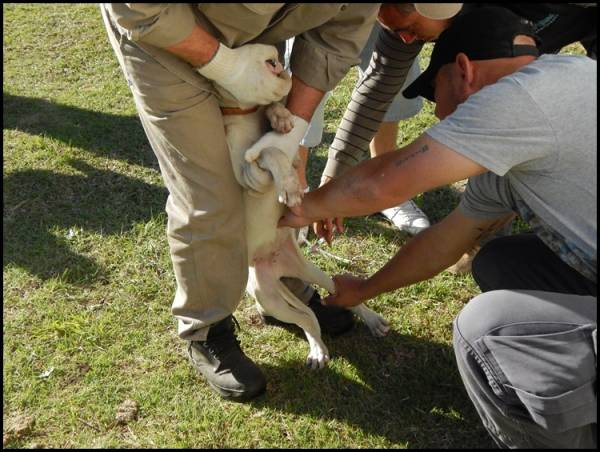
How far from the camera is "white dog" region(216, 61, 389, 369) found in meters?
2.58

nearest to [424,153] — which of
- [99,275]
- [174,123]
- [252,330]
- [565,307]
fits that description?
[565,307]

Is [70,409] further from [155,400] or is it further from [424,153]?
[424,153]

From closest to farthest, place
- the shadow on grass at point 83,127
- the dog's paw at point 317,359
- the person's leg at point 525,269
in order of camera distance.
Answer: the person's leg at point 525,269, the dog's paw at point 317,359, the shadow on grass at point 83,127

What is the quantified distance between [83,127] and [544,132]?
3.69m

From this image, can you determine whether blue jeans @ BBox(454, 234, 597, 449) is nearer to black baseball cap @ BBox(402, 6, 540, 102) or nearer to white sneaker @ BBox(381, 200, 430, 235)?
black baseball cap @ BBox(402, 6, 540, 102)

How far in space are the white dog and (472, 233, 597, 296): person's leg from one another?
0.62 m

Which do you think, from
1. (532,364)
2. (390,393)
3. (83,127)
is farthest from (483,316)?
(83,127)

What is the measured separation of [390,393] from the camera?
3043 mm

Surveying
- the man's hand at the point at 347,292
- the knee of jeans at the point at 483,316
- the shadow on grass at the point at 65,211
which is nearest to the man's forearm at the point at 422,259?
the man's hand at the point at 347,292

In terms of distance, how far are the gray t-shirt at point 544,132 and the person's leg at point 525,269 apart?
0.45m

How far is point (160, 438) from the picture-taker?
2877 millimetres

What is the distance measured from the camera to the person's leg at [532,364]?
2314mm

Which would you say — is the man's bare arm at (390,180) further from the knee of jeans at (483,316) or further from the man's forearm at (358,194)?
the knee of jeans at (483,316)

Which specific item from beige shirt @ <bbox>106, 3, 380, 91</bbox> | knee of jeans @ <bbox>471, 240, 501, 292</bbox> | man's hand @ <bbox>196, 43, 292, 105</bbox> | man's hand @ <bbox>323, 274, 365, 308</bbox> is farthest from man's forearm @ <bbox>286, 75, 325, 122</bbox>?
knee of jeans @ <bbox>471, 240, 501, 292</bbox>
